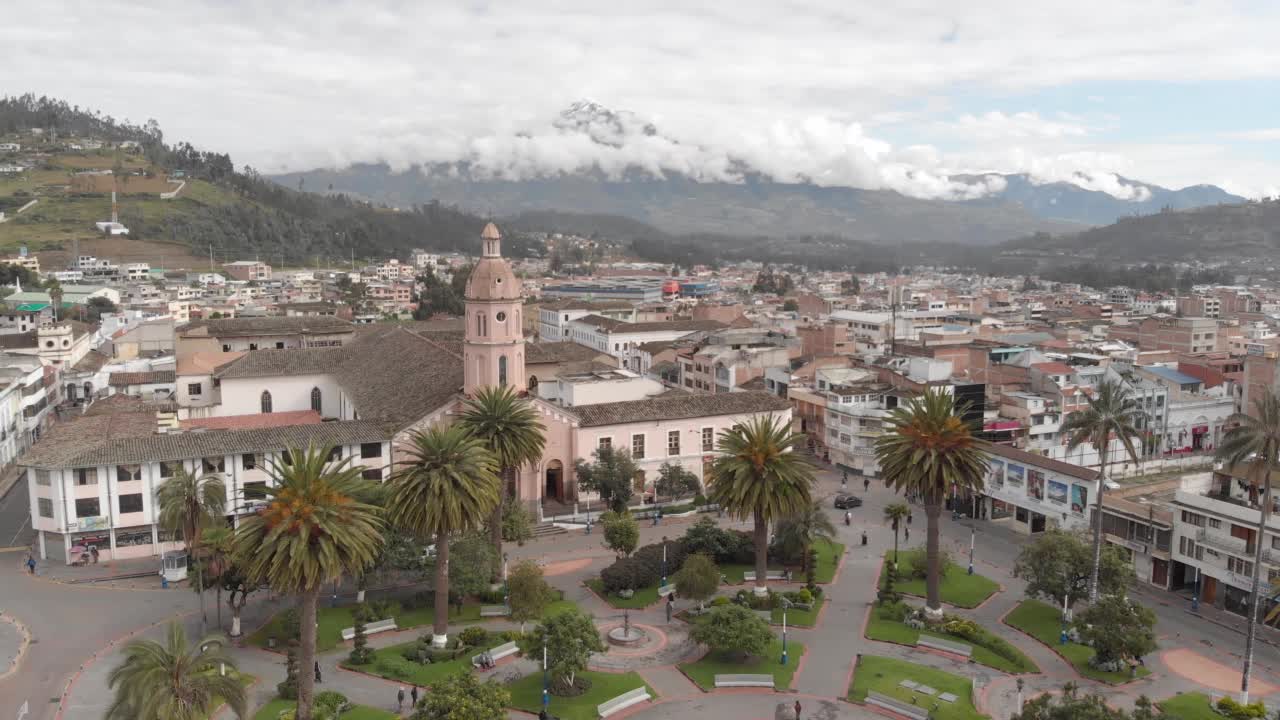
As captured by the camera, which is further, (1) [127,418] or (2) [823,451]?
(2) [823,451]

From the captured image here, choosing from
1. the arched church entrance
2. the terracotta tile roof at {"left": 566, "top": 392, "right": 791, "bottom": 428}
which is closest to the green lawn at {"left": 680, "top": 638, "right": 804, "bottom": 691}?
the arched church entrance

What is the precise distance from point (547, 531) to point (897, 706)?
20917 mm

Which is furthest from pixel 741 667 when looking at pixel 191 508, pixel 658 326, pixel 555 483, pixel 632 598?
pixel 658 326

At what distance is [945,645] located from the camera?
1264 inches

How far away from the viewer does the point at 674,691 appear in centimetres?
2917

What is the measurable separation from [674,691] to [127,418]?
34.1 m

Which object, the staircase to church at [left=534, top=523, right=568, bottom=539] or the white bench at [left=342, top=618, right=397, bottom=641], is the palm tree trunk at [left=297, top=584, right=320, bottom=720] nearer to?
the white bench at [left=342, top=618, right=397, bottom=641]

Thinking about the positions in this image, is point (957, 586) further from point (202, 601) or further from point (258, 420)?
point (258, 420)

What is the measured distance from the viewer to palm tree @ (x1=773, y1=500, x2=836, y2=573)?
124 ft

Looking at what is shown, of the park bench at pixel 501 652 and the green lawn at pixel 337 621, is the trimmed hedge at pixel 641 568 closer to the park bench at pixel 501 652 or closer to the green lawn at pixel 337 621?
the green lawn at pixel 337 621

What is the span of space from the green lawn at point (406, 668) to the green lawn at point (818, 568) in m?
12.0

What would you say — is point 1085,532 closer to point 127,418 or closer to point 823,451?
point 823,451

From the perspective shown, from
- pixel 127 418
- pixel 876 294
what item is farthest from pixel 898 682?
pixel 876 294

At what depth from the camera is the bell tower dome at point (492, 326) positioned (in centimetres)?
4516
